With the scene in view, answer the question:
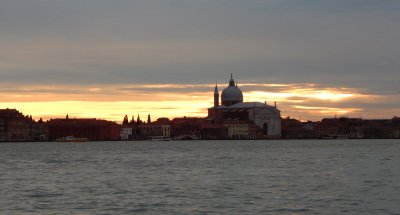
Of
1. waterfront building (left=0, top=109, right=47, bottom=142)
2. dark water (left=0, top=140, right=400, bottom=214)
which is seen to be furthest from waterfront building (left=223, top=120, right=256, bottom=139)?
dark water (left=0, top=140, right=400, bottom=214)

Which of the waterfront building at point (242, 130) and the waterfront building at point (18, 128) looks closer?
the waterfront building at point (18, 128)

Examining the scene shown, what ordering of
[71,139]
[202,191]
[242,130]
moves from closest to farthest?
[202,191], [71,139], [242,130]

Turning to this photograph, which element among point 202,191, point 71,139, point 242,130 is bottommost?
point 202,191

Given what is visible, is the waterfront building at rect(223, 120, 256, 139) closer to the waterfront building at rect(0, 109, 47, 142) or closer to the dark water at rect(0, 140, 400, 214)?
the waterfront building at rect(0, 109, 47, 142)

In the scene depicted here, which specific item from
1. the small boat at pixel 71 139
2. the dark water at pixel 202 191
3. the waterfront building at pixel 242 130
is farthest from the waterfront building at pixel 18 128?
the dark water at pixel 202 191

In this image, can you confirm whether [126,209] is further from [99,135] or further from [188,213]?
[99,135]

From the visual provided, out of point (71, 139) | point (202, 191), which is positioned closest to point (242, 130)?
point (71, 139)

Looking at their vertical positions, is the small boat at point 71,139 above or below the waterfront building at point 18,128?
below

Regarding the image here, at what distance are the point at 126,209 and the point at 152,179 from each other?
12876mm

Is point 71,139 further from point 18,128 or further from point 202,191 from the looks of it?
point 202,191

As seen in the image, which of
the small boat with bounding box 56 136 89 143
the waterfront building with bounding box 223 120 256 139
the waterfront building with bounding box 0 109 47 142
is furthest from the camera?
the waterfront building with bounding box 223 120 256 139

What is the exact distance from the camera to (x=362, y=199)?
29.3 meters

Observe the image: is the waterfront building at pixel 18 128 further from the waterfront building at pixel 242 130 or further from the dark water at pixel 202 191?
the dark water at pixel 202 191

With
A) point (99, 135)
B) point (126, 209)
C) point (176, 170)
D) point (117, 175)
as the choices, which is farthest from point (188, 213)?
point (99, 135)
